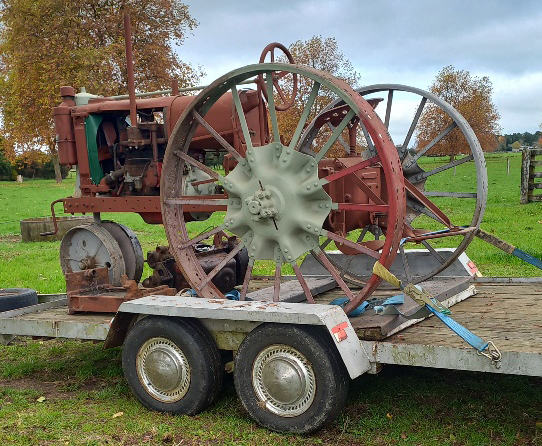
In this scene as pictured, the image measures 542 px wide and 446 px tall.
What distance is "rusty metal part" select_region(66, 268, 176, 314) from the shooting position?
5367 millimetres

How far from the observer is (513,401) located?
4.73 meters

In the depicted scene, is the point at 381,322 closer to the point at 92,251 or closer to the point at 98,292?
the point at 98,292

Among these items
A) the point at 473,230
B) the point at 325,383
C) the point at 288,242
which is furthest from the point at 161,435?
the point at 473,230

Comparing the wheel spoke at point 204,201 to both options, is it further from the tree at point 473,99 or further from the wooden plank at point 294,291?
the tree at point 473,99

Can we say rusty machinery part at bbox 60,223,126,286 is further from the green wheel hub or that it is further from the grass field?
the green wheel hub

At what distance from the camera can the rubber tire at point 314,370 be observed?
4.12 m

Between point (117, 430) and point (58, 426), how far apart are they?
1.36 ft

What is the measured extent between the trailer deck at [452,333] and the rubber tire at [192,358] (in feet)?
1.81

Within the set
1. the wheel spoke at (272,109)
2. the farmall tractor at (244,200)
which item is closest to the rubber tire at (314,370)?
the farmall tractor at (244,200)

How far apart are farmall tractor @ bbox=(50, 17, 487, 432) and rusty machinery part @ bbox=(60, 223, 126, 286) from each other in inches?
0.5

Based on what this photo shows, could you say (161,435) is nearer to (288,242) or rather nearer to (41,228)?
(288,242)

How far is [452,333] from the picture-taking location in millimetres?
4430

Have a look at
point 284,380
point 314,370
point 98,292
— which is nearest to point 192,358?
point 284,380

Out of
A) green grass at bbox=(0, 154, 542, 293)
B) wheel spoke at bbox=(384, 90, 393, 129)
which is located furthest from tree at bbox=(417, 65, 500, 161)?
wheel spoke at bbox=(384, 90, 393, 129)
